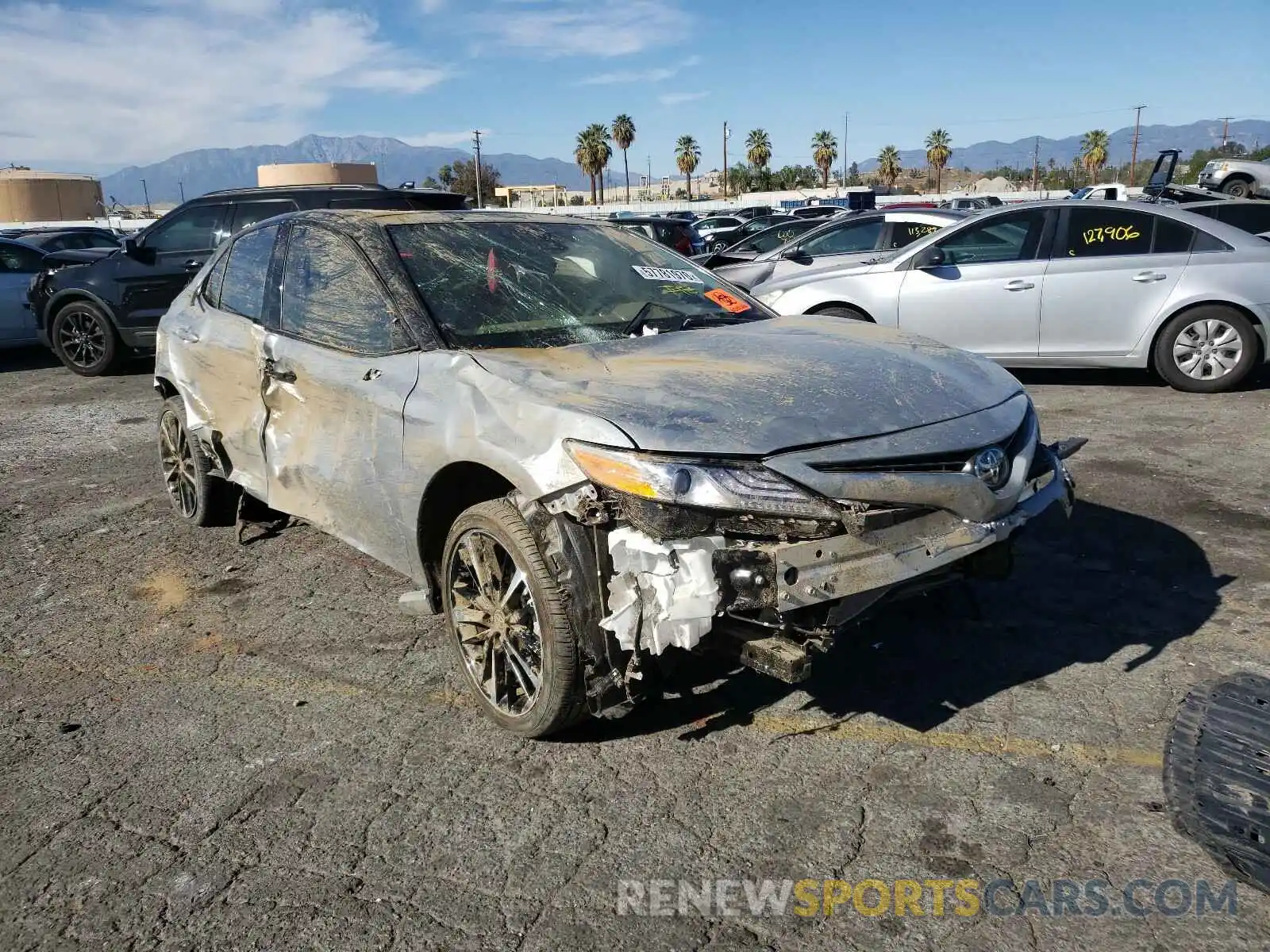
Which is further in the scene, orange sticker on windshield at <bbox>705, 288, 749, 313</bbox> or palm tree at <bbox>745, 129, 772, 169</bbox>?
palm tree at <bbox>745, 129, 772, 169</bbox>

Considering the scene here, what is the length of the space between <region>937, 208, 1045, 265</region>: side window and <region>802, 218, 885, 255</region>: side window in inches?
69.2

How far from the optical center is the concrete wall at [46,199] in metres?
63.2

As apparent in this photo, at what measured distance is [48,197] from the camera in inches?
2557

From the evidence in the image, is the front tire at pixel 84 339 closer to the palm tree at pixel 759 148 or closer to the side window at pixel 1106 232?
the side window at pixel 1106 232

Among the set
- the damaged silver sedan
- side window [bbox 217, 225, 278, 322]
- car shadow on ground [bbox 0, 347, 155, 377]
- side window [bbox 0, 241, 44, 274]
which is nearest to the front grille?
the damaged silver sedan

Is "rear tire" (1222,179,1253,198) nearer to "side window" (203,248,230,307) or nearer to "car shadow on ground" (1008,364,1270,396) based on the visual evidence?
"car shadow on ground" (1008,364,1270,396)

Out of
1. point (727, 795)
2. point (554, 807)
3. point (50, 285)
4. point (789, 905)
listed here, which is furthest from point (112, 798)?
point (50, 285)

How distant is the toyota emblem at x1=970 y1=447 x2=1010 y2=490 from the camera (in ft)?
9.86

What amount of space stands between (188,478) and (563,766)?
340 centimetres

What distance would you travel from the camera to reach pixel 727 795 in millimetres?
2928

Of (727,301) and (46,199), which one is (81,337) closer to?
(727,301)

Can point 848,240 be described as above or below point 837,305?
above

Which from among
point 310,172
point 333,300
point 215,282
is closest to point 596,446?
point 333,300

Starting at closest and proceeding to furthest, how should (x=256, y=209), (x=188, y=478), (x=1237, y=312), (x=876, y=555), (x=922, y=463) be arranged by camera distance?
(x=876, y=555) → (x=922, y=463) → (x=188, y=478) → (x=1237, y=312) → (x=256, y=209)
